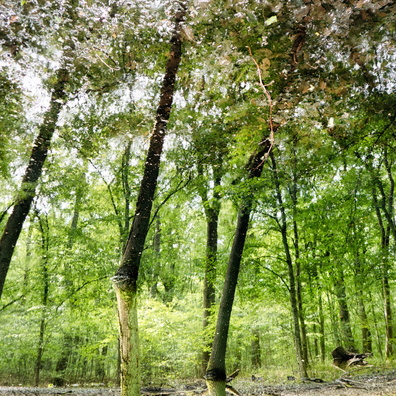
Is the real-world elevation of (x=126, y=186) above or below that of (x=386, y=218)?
above

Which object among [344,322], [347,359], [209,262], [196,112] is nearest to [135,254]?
[196,112]

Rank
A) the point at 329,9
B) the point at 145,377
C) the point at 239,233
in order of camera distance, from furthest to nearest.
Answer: the point at 145,377
the point at 239,233
the point at 329,9

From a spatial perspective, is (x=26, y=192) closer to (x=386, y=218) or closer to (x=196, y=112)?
(x=196, y=112)

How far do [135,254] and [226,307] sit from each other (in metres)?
2.64

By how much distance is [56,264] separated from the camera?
28.9ft

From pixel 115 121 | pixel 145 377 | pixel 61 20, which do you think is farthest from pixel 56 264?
pixel 61 20

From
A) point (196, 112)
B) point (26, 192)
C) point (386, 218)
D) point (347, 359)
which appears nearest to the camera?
Result: point (196, 112)

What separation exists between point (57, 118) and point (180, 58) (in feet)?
8.49

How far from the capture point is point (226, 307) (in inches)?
202

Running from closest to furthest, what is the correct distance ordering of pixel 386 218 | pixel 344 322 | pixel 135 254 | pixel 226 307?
pixel 135 254 < pixel 226 307 < pixel 386 218 < pixel 344 322

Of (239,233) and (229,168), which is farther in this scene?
(229,168)

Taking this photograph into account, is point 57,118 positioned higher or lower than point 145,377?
higher

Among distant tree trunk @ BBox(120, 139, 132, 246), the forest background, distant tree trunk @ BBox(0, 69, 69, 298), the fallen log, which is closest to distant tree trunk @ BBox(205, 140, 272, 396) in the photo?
the forest background

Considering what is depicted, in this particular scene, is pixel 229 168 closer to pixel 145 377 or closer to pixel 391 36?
pixel 391 36
